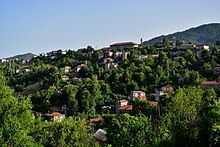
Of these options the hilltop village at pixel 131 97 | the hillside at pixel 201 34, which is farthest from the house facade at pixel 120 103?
the hillside at pixel 201 34

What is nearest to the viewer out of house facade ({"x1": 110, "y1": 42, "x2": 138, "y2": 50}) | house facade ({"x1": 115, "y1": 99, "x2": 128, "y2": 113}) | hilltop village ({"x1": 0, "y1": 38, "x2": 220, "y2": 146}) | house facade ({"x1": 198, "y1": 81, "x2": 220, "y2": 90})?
hilltop village ({"x1": 0, "y1": 38, "x2": 220, "y2": 146})

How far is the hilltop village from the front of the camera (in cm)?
1814

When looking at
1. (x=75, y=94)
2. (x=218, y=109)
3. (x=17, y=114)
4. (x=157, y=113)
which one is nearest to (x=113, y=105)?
(x=75, y=94)

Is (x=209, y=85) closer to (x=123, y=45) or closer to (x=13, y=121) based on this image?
(x=13, y=121)

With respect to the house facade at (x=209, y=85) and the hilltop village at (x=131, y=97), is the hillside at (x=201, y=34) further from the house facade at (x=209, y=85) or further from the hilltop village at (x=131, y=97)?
the house facade at (x=209, y=85)

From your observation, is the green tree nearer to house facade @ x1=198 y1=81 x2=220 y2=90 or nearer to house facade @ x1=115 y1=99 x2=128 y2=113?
house facade @ x1=115 y1=99 x2=128 y2=113

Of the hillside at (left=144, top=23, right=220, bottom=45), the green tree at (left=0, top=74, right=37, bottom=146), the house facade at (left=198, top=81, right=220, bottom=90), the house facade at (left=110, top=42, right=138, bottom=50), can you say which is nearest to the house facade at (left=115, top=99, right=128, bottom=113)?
the house facade at (left=198, top=81, right=220, bottom=90)

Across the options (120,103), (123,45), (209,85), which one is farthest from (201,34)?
(120,103)

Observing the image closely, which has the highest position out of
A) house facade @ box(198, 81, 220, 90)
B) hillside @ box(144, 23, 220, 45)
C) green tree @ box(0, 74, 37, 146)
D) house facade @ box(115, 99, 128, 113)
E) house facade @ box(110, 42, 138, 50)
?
hillside @ box(144, 23, 220, 45)

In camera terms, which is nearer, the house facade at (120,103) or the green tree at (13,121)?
the green tree at (13,121)

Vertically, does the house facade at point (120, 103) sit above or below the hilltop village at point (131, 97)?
below

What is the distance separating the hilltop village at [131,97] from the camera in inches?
714

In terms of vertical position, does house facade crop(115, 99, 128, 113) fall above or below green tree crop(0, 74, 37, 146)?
below

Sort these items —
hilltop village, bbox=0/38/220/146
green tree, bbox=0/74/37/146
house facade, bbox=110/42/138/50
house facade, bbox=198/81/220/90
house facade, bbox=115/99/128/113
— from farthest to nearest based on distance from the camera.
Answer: house facade, bbox=110/42/138/50, house facade, bbox=115/99/128/113, house facade, bbox=198/81/220/90, hilltop village, bbox=0/38/220/146, green tree, bbox=0/74/37/146
